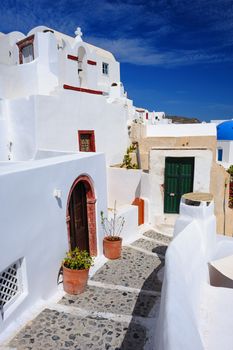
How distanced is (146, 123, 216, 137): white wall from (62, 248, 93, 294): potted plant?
37.7 feet

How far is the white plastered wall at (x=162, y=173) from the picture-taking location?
430 inches

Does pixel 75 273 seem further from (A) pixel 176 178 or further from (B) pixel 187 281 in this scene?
(A) pixel 176 178

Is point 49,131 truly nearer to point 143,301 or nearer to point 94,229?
point 94,229

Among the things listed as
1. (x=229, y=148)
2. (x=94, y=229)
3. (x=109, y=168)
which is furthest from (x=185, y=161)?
(x=229, y=148)

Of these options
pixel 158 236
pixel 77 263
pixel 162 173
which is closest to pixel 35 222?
pixel 77 263

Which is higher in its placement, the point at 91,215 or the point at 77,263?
the point at 91,215

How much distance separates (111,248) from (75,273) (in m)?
2.22

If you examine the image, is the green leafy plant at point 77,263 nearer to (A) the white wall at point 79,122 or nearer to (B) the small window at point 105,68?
(A) the white wall at point 79,122

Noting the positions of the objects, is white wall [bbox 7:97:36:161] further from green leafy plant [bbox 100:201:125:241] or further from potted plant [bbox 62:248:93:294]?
potted plant [bbox 62:248:93:294]

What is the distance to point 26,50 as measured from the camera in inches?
440

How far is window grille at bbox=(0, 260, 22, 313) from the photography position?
500 cm

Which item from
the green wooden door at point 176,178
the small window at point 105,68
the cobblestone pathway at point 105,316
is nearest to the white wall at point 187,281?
the cobblestone pathway at point 105,316

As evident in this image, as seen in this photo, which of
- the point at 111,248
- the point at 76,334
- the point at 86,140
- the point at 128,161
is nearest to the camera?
the point at 76,334

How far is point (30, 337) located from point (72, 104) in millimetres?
8400
